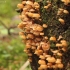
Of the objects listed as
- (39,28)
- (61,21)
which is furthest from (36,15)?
(61,21)

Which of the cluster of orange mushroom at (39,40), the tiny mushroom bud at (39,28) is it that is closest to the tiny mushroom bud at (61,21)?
the cluster of orange mushroom at (39,40)

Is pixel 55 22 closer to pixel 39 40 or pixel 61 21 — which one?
pixel 61 21

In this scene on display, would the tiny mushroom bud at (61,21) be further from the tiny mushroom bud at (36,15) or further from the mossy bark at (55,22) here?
the tiny mushroom bud at (36,15)

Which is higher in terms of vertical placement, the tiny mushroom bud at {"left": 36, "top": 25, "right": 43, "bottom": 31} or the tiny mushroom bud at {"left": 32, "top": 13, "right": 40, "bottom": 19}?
the tiny mushroom bud at {"left": 32, "top": 13, "right": 40, "bottom": 19}

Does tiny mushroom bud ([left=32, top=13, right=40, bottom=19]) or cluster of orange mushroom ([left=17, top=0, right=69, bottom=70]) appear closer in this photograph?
cluster of orange mushroom ([left=17, top=0, right=69, bottom=70])

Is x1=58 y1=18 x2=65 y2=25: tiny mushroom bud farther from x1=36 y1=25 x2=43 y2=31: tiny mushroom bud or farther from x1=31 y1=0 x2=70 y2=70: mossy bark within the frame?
x1=36 y1=25 x2=43 y2=31: tiny mushroom bud

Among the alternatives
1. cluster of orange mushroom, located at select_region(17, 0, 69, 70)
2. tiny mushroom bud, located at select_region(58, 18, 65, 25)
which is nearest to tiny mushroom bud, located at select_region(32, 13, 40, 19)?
cluster of orange mushroom, located at select_region(17, 0, 69, 70)

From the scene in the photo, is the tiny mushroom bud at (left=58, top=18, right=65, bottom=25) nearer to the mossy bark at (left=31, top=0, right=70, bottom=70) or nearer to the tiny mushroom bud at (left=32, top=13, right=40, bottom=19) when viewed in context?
the mossy bark at (left=31, top=0, right=70, bottom=70)

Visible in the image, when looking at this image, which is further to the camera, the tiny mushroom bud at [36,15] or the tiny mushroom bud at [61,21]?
the tiny mushroom bud at [36,15]

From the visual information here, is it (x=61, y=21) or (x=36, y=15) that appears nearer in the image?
(x=61, y=21)
